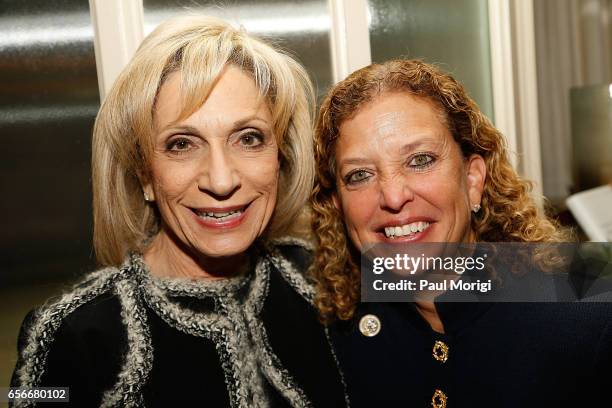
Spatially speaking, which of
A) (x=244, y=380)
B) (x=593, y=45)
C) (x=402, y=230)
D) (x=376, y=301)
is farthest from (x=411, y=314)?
(x=593, y=45)

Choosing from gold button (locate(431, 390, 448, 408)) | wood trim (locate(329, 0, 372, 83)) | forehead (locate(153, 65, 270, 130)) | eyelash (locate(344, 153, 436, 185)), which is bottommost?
gold button (locate(431, 390, 448, 408))

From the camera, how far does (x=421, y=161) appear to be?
38.4 inches

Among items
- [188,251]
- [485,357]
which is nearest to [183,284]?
[188,251]

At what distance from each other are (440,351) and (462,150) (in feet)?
1.35

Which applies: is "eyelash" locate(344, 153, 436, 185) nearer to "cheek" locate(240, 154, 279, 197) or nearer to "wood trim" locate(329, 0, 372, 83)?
"cheek" locate(240, 154, 279, 197)

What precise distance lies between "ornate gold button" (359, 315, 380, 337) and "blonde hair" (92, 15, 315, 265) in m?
0.33

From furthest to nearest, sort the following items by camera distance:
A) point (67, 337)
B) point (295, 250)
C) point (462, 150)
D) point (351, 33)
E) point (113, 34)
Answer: point (351, 33), point (113, 34), point (295, 250), point (462, 150), point (67, 337)

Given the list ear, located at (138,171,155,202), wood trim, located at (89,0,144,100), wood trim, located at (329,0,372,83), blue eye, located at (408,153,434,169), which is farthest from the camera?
wood trim, located at (329,0,372,83)

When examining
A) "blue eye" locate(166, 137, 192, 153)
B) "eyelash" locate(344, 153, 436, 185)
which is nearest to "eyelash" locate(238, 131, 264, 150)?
"blue eye" locate(166, 137, 192, 153)

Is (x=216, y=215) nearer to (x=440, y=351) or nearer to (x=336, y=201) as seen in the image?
(x=336, y=201)

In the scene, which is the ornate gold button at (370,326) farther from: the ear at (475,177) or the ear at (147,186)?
the ear at (147,186)

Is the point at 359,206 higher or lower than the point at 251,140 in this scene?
lower

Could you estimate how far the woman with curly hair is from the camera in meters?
0.88

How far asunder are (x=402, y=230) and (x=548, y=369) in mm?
352
